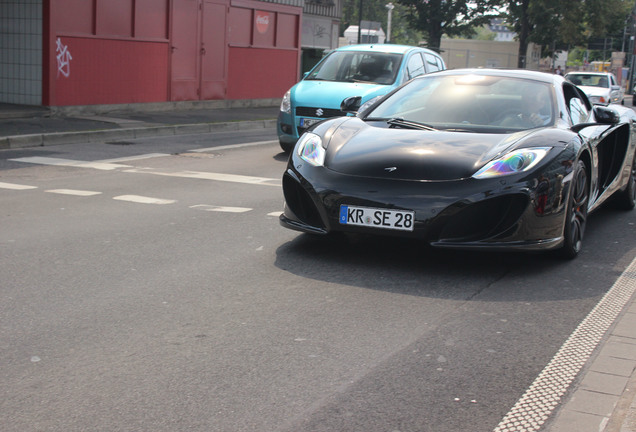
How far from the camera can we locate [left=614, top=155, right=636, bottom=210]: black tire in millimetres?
8368

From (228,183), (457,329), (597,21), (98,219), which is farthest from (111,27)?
(597,21)

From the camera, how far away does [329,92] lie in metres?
12.4

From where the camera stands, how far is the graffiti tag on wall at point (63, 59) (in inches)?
658

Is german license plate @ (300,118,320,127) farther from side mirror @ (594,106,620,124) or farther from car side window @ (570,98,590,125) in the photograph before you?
side mirror @ (594,106,620,124)

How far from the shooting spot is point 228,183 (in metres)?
9.53

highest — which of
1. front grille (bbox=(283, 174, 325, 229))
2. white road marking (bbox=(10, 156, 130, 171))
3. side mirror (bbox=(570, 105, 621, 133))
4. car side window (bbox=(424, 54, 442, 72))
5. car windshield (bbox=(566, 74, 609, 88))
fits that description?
car side window (bbox=(424, 54, 442, 72))

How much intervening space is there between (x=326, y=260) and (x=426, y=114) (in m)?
1.53

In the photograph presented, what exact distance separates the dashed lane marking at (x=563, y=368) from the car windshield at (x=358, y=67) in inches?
333

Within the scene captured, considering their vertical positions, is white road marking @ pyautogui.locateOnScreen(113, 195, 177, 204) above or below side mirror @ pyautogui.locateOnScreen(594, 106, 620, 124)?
below

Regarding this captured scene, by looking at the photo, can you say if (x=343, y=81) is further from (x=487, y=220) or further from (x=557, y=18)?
(x=557, y=18)

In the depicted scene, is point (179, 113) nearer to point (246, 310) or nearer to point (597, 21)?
point (246, 310)

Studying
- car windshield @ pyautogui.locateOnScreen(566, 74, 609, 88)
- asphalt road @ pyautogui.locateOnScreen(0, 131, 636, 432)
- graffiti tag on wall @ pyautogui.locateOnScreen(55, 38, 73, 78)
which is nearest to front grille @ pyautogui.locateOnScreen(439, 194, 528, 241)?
asphalt road @ pyautogui.locateOnScreen(0, 131, 636, 432)

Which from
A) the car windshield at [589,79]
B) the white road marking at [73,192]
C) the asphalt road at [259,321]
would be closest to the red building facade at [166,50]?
the white road marking at [73,192]

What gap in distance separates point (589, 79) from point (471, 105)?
23684 millimetres
